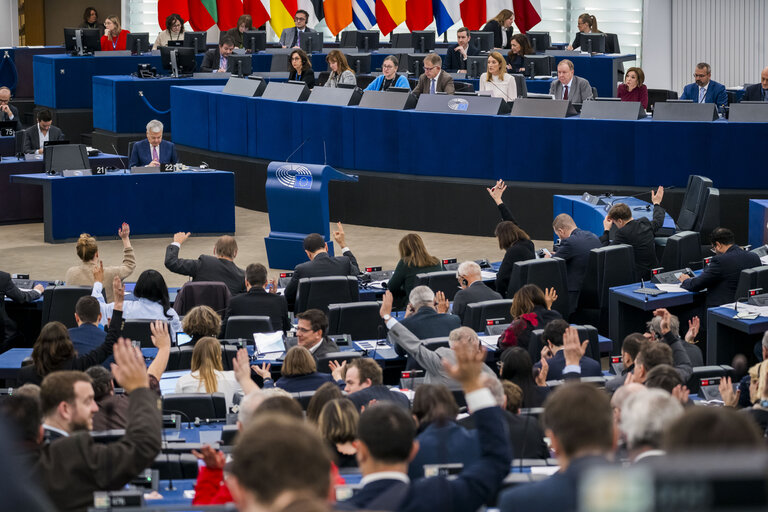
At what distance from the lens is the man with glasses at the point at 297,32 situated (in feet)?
65.6

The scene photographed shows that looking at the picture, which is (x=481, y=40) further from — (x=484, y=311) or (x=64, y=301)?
(x=64, y=301)

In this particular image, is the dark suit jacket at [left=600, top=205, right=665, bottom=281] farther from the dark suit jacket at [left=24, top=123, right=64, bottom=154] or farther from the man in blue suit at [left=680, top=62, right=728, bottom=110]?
the dark suit jacket at [left=24, top=123, right=64, bottom=154]

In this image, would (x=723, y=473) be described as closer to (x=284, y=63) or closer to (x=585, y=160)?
(x=585, y=160)

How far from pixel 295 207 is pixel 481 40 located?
7646mm

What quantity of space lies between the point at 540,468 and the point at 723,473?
3.12 metres

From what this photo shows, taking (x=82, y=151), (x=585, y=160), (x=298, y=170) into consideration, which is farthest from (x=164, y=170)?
(x=585, y=160)

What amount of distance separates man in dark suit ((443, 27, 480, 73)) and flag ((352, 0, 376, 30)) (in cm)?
462

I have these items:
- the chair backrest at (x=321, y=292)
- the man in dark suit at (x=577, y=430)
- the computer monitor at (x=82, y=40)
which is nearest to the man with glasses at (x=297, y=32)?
the computer monitor at (x=82, y=40)

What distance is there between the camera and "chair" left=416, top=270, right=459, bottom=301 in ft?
29.3

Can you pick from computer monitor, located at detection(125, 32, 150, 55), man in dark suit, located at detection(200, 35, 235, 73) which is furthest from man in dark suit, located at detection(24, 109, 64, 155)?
computer monitor, located at detection(125, 32, 150, 55)

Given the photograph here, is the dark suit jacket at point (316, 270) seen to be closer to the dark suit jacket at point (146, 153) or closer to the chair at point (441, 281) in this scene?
the chair at point (441, 281)

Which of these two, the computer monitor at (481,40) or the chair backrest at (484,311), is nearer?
the chair backrest at (484,311)

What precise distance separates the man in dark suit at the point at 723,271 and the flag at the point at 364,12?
→ 46.9 ft

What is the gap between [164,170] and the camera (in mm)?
13102
